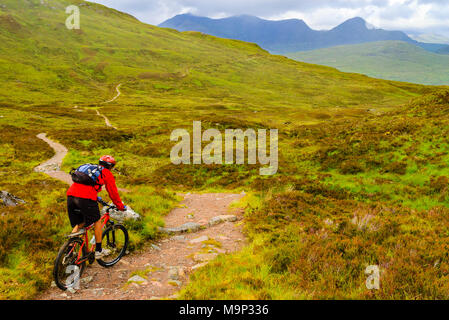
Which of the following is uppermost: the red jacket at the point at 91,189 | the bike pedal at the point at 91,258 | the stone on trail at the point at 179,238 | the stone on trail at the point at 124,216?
the red jacket at the point at 91,189

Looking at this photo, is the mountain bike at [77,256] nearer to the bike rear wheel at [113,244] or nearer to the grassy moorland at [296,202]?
the bike rear wheel at [113,244]

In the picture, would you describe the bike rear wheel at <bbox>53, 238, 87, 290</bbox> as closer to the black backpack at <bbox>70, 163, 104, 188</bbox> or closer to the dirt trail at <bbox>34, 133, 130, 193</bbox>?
A: the black backpack at <bbox>70, 163, 104, 188</bbox>

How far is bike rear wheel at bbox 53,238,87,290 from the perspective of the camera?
704cm

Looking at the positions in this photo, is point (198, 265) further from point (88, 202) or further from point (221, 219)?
point (221, 219)

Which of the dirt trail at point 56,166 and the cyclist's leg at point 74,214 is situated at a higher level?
the cyclist's leg at point 74,214

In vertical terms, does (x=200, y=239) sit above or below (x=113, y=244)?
below

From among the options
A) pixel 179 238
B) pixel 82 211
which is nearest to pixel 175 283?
pixel 82 211

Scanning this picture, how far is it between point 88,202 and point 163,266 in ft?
10.5

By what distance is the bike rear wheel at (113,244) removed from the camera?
891 centimetres

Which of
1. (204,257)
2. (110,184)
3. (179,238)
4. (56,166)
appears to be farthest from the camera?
(56,166)

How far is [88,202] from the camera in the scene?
25.2 ft

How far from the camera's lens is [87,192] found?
25.0ft

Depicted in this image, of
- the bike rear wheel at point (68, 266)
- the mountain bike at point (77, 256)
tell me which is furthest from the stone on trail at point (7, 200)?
the bike rear wheel at point (68, 266)
